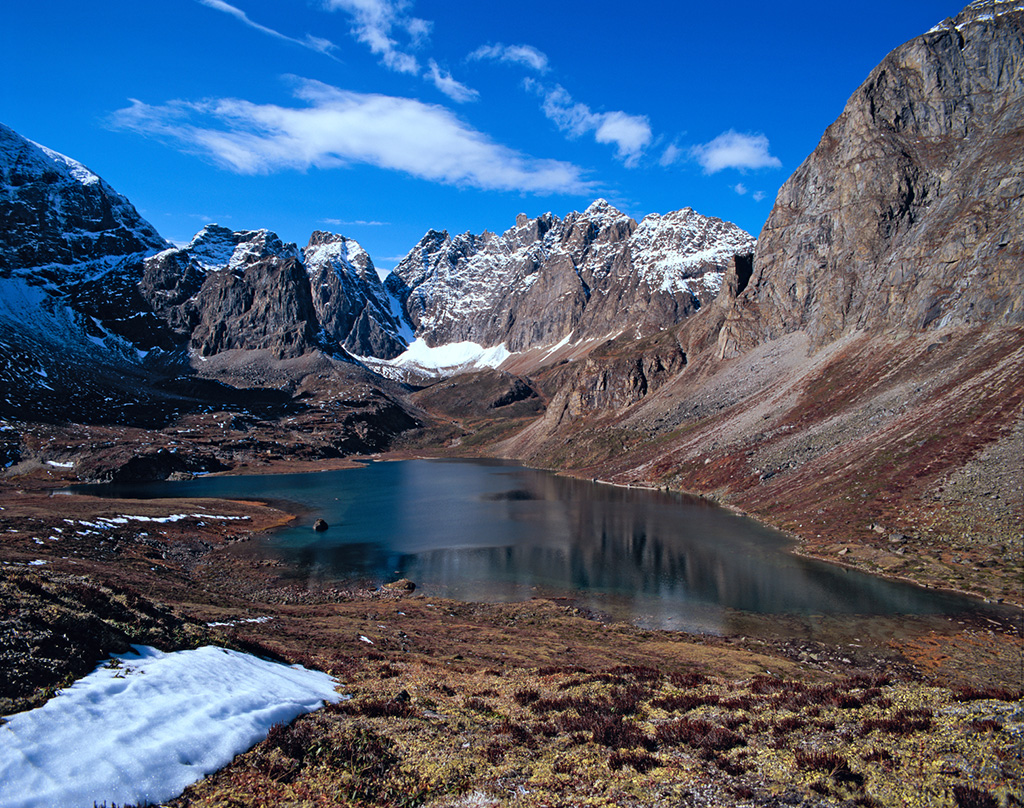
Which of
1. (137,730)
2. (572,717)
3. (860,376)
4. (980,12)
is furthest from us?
(980,12)

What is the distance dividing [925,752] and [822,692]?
Result: 6.17 metres

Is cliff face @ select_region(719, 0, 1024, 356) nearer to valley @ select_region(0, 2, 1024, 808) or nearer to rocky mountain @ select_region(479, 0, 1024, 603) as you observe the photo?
rocky mountain @ select_region(479, 0, 1024, 603)

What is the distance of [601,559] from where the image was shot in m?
56.6

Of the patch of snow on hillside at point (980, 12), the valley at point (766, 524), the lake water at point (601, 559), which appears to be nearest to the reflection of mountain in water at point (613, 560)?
the lake water at point (601, 559)

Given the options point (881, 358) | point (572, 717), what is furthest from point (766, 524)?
point (572, 717)

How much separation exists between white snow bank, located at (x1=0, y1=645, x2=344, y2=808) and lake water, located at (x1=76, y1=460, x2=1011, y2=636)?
101 ft

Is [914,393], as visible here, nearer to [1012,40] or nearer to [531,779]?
[531,779]

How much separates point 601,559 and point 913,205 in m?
115

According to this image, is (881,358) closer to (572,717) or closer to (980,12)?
(980,12)

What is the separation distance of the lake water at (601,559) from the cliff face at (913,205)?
57.5 metres

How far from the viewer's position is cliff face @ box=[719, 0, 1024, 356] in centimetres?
8906

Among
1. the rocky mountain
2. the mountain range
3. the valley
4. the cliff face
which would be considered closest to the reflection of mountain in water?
the valley

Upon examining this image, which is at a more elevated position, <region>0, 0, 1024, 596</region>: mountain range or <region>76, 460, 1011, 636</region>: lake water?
<region>0, 0, 1024, 596</region>: mountain range

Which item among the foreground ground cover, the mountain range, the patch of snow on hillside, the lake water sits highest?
the patch of snow on hillside
